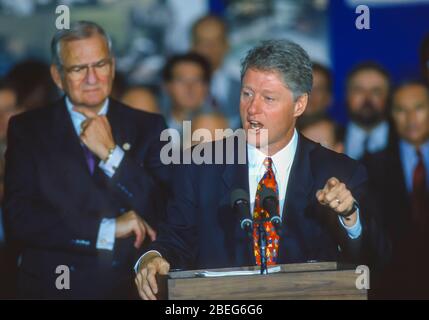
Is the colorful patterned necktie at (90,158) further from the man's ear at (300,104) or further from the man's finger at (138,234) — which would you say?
the man's ear at (300,104)

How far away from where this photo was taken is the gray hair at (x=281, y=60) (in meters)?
3.33

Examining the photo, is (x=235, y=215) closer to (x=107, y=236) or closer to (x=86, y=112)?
(x=107, y=236)

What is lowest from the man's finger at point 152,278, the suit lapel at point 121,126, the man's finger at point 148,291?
the man's finger at point 148,291

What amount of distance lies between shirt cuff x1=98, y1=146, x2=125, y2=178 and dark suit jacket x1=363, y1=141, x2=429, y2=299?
64.6 inches

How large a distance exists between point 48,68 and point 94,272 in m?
1.43

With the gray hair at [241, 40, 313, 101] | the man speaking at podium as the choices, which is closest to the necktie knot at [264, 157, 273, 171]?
the man speaking at podium

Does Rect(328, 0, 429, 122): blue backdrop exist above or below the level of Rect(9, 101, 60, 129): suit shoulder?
above

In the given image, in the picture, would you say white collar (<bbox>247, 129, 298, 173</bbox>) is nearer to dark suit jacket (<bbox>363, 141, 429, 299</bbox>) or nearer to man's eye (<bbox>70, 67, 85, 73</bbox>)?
man's eye (<bbox>70, 67, 85, 73</bbox>)

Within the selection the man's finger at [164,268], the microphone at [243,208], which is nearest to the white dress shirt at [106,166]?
the man's finger at [164,268]

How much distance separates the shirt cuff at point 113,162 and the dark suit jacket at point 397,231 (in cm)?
164

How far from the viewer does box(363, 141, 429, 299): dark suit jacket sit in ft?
16.6

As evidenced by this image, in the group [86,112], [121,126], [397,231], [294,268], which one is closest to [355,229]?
[294,268]
